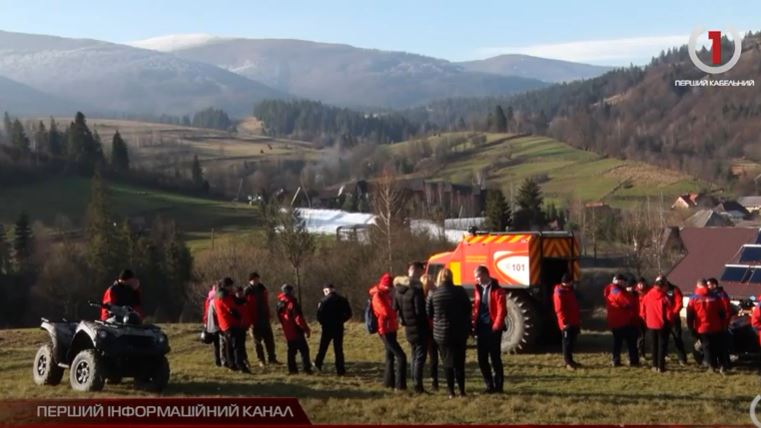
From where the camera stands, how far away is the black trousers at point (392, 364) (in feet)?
37.2

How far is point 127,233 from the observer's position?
176ft

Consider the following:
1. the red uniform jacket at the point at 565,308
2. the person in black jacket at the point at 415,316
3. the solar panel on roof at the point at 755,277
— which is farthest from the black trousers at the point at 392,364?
the solar panel on roof at the point at 755,277

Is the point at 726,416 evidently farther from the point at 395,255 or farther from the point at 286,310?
the point at 395,255

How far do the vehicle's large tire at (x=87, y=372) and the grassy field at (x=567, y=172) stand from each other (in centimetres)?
5544

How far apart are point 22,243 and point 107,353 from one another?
49.0 metres

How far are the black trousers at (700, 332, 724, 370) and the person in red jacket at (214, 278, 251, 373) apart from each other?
6.78 meters

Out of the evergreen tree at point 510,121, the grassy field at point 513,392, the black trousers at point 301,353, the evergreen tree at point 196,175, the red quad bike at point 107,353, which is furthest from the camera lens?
the evergreen tree at point 510,121

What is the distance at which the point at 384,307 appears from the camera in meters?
11.6

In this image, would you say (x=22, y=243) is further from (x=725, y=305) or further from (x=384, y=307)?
(x=725, y=305)

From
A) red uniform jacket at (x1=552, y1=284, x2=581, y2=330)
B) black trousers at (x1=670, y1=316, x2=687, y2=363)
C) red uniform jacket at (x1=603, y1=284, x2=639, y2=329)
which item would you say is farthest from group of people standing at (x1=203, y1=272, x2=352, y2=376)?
black trousers at (x1=670, y1=316, x2=687, y2=363)

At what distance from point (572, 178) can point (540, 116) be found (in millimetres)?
39369

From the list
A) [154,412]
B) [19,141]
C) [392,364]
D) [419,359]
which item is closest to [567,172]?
[19,141]

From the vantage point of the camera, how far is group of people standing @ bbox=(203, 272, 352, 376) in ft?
42.0

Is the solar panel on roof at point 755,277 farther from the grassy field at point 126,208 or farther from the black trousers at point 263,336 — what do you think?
the grassy field at point 126,208
